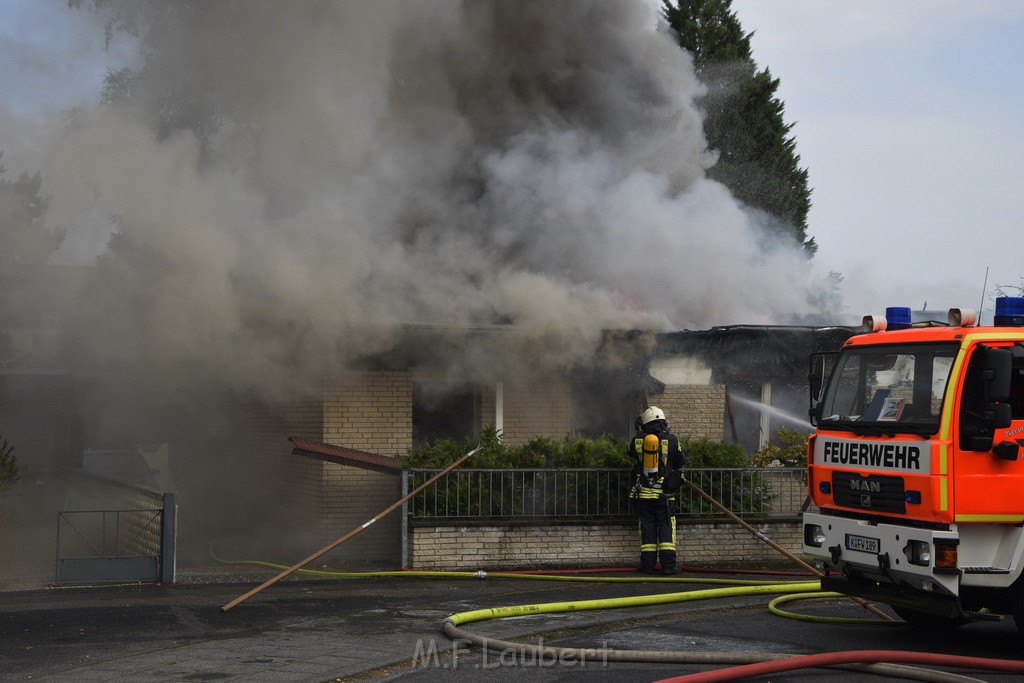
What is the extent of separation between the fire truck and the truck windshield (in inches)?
0.4

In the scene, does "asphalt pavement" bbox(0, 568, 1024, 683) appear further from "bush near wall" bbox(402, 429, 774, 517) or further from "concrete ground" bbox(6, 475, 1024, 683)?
"bush near wall" bbox(402, 429, 774, 517)

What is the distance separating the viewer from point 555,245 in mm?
14672

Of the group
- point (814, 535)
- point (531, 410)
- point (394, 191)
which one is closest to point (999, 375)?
point (814, 535)

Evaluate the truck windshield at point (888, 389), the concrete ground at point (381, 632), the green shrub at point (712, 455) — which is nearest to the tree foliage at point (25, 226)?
the concrete ground at point (381, 632)

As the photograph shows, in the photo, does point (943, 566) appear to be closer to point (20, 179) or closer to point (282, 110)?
point (282, 110)

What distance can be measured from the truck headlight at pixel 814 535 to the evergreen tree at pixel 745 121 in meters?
20.4

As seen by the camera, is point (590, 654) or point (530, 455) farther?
point (530, 455)

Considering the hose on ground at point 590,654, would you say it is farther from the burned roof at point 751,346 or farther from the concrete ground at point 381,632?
the burned roof at point 751,346

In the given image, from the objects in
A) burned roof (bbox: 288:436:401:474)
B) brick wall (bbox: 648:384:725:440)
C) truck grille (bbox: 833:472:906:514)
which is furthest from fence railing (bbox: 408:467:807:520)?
truck grille (bbox: 833:472:906:514)

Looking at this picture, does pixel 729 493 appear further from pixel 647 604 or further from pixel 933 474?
pixel 933 474

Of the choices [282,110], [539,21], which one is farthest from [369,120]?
[539,21]

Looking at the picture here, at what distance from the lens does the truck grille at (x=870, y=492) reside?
780 cm

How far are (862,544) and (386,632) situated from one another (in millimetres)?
3678

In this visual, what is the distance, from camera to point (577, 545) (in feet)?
39.8
